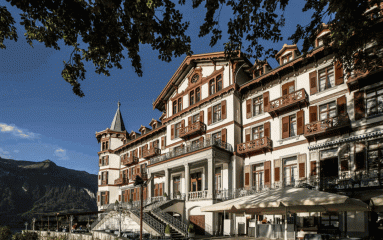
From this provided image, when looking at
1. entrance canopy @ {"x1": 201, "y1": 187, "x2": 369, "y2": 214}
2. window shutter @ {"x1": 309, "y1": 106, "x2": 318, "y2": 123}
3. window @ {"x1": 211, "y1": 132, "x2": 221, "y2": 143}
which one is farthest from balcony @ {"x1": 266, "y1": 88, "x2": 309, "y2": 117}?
entrance canopy @ {"x1": 201, "y1": 187, "x2": 369, "y2": 214}

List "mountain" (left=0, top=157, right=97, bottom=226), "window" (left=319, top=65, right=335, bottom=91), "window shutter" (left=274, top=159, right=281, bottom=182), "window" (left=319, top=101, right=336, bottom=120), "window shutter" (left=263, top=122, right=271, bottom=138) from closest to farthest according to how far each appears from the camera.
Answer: "window" (left=319, top=101, right=336, bottom=120)
"window" (left=319, top=65, right=335, bottom=91)
"window shutter" (left=274, top=159, right=281, bottom=182)
"window shutter" (left=263, top=122, right=271, bottom=138)
"mountain" (left=0, top=157, right=97, bottom=226)

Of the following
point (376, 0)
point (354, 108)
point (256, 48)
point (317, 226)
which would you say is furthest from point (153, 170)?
point (376, 0)

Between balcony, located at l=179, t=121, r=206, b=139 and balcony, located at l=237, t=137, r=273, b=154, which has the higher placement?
balcony, located at l=179, t=121, r=206, b=139

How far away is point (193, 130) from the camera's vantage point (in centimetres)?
2984

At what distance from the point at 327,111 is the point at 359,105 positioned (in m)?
2.41

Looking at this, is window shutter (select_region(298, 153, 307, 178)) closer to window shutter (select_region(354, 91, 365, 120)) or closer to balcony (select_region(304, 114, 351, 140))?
balcony (select_region(304, 114, 351, 140))

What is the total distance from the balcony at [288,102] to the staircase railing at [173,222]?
38.5ft

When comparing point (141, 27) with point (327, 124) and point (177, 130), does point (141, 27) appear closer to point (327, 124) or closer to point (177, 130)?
point (327, 124)

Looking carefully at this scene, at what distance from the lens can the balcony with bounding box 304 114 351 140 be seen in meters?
19.8

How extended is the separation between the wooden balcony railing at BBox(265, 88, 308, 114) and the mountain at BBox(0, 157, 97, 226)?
131655 millimetres

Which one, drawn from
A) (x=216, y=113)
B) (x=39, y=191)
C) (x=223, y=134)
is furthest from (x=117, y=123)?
(x=39, y=191)

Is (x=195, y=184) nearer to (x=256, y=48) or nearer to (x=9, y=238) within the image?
(x=9, y=238)

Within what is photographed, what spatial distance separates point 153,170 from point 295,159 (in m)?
15.7

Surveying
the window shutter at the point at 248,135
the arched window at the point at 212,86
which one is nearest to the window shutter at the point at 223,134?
the window shutter at the point at 248,135
